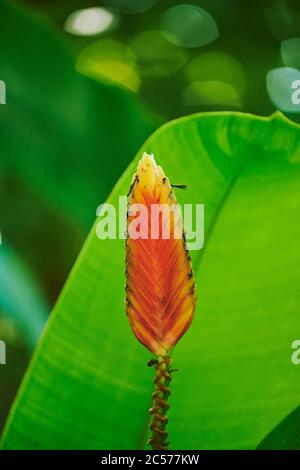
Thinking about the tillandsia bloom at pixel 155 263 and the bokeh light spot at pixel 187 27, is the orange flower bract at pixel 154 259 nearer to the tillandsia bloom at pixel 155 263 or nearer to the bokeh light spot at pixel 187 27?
the tillandsia bloom at pixel 155 263

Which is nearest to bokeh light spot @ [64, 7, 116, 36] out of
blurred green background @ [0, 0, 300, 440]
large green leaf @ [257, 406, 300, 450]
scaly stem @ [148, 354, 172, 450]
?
blurred green background @ [0, 0, 300, 440]

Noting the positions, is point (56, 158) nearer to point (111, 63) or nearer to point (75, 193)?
point (75, 193)

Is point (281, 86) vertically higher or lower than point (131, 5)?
lower

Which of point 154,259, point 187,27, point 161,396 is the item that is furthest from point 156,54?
point 161,396

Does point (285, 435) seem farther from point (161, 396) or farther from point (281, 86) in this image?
point (281, 86)

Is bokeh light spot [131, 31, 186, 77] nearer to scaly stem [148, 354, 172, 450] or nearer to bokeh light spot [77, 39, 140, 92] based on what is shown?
bokeh light spot [77, 39, 140, 92]
